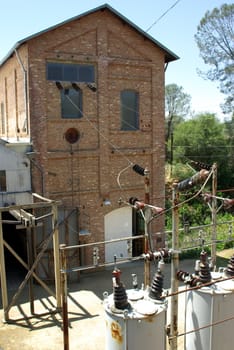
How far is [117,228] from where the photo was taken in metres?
16.6

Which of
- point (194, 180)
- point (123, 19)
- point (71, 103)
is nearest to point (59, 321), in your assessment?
point (194, 180)

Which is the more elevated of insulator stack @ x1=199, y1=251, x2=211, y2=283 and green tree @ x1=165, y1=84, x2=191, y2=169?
green tree @ x1=165, y1=84, x2=191, y2=169

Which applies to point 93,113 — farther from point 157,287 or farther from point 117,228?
point 157,287

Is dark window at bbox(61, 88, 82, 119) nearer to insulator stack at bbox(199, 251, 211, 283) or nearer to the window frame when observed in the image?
the window frame

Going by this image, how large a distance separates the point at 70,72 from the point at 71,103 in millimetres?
1174

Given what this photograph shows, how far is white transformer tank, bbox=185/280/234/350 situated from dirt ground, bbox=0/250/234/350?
1.94 meters

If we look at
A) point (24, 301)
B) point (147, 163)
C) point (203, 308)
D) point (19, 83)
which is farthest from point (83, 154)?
point (203, 308)

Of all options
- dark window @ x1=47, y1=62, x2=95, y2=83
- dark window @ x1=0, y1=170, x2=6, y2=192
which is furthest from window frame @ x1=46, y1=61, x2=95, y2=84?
dark window @ x1=0, y1=170, x2=6, y2=192

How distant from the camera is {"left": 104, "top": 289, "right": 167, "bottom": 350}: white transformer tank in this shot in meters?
7.39

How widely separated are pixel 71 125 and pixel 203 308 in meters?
8.98

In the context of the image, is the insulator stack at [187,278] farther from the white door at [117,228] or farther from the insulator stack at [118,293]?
the white door at [117,228]

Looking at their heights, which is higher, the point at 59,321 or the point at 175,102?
the point at 175,102

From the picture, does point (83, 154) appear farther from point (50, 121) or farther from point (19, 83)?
point (19, 83)

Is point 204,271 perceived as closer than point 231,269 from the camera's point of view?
Yes
